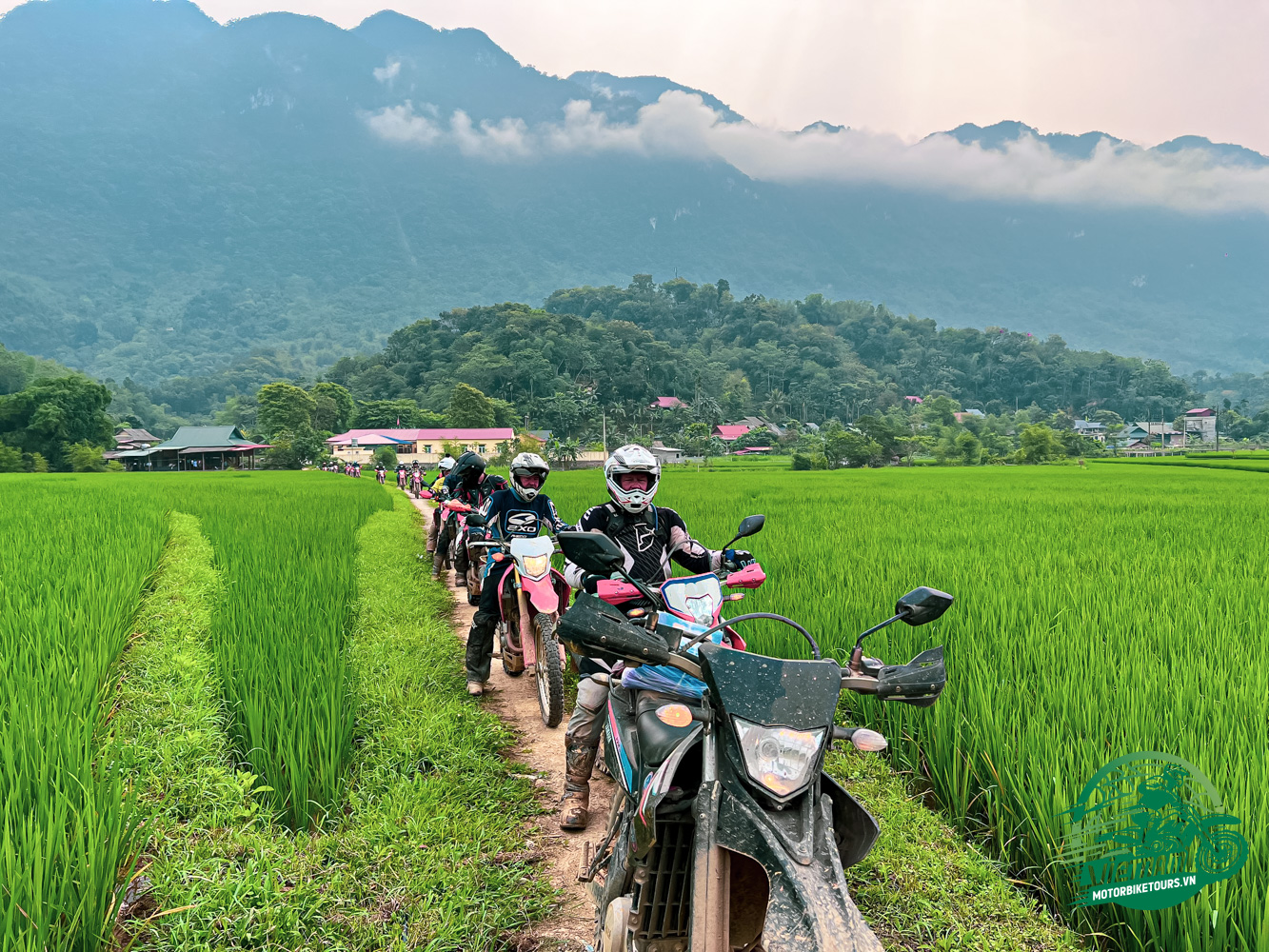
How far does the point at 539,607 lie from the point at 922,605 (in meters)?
2.97

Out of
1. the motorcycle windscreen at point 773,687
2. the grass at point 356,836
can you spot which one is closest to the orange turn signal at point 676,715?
the motorcycle windscreen at point 773,687

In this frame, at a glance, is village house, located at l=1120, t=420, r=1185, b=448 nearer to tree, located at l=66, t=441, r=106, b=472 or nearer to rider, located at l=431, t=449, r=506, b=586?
rider, located at l=431, t=449, r=506, b=586

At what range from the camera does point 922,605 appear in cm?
176

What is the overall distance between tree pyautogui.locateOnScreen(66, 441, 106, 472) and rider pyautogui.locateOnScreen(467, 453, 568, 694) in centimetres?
4987

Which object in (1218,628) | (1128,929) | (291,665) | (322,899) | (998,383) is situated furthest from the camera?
(998,383)

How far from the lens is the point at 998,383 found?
358ft

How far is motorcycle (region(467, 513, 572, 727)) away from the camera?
13.8ft

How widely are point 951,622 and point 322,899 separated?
3821mm

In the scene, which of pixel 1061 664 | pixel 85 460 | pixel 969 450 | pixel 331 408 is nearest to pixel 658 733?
pixel 1061 664

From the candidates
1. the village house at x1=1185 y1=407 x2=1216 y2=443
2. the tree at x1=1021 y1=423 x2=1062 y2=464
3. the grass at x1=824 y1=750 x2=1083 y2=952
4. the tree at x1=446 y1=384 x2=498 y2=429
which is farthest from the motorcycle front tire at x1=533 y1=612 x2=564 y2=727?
the village house at x1=1185 y1=407 x2=1216 y2=443

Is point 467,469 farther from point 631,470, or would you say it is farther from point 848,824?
point 848,824

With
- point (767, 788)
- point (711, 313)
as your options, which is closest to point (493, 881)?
point (767, 788)

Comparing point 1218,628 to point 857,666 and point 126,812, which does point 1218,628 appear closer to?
point 857,666

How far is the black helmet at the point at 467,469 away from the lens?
23.2 feet
